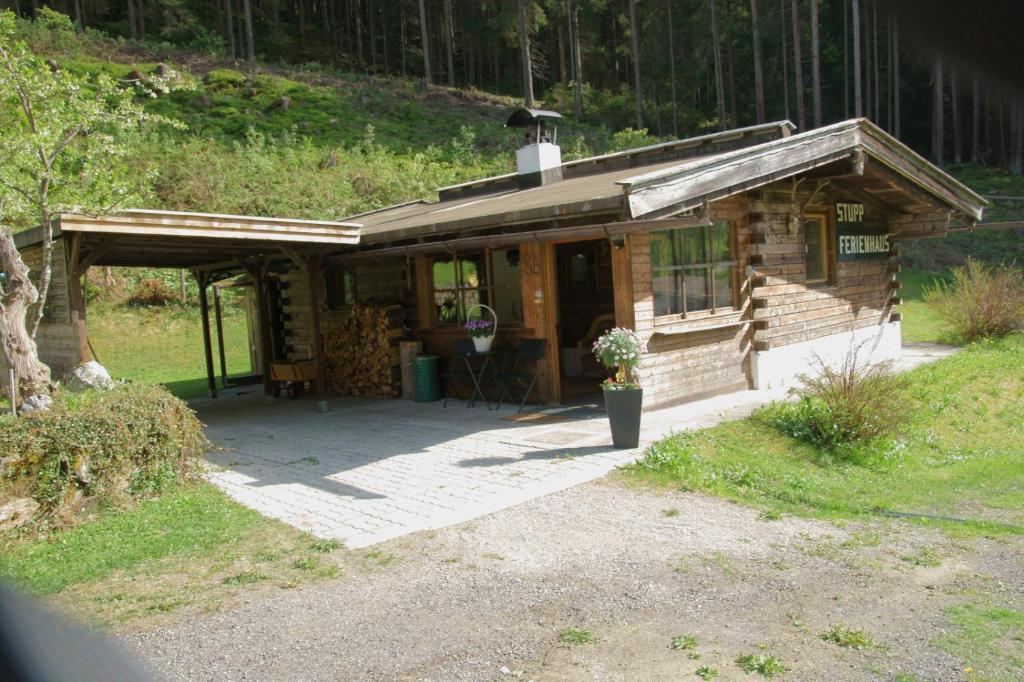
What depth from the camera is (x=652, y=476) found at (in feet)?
22.5

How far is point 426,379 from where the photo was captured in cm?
1185

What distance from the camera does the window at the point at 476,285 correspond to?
1115 cm

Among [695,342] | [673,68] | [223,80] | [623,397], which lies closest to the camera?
[623,397]

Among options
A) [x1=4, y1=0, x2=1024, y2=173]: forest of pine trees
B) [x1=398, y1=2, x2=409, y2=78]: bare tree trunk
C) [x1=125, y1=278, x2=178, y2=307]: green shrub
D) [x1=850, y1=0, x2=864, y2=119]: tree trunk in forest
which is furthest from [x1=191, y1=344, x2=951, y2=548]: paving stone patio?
[x1=398, y1=2, x2=409, y2=78]: bare tree trunk

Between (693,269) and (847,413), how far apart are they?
2.91m

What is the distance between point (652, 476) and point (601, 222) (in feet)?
11.9

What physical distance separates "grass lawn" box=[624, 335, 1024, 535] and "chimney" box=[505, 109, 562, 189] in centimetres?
569

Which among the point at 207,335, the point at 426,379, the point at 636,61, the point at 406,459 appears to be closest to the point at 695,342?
the point at 426,379

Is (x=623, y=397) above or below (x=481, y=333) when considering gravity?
below

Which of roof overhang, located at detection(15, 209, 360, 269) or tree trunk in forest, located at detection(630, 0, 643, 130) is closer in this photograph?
roof overhang, located at detection(15, 209, 360, 269)

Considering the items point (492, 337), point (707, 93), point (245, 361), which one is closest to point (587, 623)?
point (492, 337)

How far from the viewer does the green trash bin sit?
466 inches

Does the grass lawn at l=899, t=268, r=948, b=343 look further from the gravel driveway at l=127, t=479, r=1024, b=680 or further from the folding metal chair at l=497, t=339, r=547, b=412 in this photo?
the gravel driveway at l=127, t=479, r=1024, b=680

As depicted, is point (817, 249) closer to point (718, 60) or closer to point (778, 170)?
point (778, 170)
